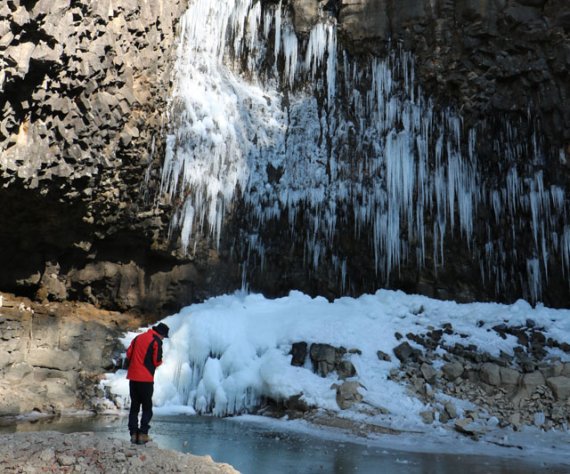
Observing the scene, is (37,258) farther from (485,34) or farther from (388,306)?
(485,34)

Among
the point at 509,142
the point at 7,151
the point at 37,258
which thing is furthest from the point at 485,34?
the point at 37,258

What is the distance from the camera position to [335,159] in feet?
54.4

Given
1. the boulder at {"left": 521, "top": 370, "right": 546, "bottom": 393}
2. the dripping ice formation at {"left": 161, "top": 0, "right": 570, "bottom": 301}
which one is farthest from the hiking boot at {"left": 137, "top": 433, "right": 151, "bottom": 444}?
the dripping ice formation at {"left": 161, "top": 0, "right": 570, "bottom": 301}

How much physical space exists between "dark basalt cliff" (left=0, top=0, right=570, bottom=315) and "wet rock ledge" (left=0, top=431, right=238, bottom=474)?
6.62 meters

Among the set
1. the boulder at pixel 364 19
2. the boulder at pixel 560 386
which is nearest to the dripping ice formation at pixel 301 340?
the boulder at pixel 560 386

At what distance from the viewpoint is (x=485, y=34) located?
1439 cm

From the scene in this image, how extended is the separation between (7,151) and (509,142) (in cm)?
1251

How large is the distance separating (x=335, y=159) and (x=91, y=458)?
41.4 feet

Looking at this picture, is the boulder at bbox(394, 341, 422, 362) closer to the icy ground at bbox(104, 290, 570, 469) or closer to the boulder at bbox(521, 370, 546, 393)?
the icy ground at bbox(104, 290, 570, 469)

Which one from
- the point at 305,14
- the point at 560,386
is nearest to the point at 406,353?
the point at 560,386

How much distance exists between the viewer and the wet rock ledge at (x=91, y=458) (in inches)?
199

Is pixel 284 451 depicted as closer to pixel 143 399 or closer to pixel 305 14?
pixel 143 399

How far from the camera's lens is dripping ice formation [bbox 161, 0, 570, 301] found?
50.3ft

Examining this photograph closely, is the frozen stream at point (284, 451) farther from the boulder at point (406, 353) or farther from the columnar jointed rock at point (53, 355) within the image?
the boulder at point (406, 353)
